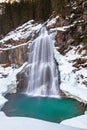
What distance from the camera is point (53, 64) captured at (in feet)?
104

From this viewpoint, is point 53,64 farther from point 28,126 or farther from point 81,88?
point 28,126

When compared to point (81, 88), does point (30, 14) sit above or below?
above

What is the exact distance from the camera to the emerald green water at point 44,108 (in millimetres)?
20269

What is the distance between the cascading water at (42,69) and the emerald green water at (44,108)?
239 centimetres

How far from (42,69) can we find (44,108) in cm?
930

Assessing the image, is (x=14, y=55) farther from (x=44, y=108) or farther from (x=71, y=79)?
(x=44, y=108)

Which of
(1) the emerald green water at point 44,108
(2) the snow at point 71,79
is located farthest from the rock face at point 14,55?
(1) the emerald green water at point 44,108

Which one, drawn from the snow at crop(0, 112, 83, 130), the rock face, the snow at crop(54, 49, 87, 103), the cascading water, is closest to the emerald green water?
the snow at crop(54, 49, 87, 103)

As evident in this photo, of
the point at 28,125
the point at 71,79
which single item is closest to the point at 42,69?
the point at 71,79

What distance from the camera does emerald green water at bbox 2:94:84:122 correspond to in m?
20.3

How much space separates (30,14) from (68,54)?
1338 cm

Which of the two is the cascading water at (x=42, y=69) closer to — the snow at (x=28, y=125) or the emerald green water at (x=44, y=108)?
the emerald green water at (x=44, y=108)

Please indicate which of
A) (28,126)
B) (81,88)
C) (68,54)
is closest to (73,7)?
(68,54)

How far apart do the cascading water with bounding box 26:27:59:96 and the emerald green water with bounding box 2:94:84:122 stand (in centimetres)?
239
